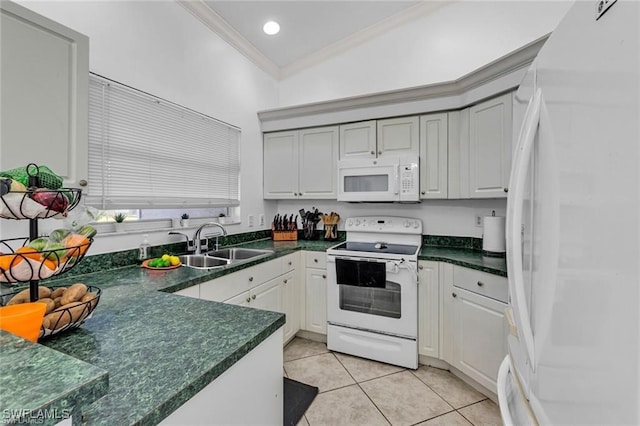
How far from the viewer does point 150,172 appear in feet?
6.85

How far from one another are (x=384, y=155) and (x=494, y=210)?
1.08m

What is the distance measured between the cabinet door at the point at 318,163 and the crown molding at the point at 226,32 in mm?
905

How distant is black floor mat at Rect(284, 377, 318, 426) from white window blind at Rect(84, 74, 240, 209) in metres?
1.62

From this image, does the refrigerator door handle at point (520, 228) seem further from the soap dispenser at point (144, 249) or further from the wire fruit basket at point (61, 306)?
the soap dispenser at point (144, 249)

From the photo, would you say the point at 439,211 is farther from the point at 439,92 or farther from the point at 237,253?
the point at 237,253

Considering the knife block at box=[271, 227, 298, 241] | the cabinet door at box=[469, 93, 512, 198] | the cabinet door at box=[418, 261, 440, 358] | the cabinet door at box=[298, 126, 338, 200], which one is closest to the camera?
the cabinet door at box=[469, 93, 512, 198]

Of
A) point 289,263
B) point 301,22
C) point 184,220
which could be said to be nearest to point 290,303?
point 289,263

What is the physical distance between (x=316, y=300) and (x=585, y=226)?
2.42m

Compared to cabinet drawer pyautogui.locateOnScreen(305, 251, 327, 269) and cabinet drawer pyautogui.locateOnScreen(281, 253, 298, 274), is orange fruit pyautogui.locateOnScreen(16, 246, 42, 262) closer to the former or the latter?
cabinet drawer pyautogui.locateOnScreen(281, 253, 298, 274)

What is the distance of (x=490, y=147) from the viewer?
226 cm

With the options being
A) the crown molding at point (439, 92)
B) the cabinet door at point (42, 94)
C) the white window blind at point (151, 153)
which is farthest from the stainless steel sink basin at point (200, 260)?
the crown molding at point (439, 92)

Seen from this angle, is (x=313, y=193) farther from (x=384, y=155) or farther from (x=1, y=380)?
(x=1, y=380)

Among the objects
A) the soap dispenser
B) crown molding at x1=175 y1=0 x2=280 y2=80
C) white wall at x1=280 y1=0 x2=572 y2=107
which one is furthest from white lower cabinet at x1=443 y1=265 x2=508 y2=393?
crown molding at x1=175 y1=0 x2=280 y2=80

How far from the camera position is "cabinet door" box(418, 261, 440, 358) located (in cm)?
226
